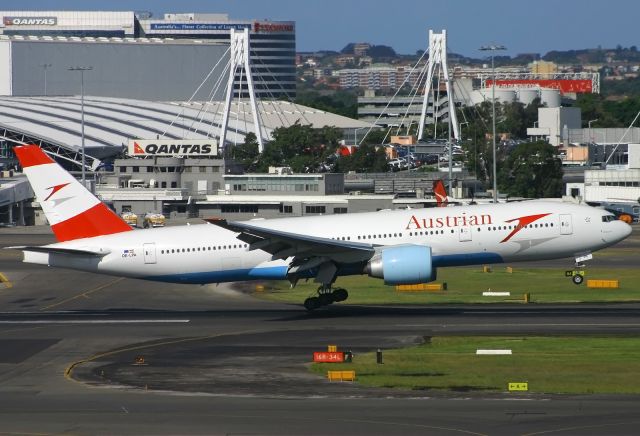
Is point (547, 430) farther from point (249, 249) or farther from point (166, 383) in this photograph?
point (249, 249)

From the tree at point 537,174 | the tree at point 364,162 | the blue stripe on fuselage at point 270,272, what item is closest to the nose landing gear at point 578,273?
the blue stripe on fuselage at point 270,272

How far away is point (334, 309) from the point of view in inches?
2190

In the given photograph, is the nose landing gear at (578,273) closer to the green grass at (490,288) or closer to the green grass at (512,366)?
the green grass at (490,288)

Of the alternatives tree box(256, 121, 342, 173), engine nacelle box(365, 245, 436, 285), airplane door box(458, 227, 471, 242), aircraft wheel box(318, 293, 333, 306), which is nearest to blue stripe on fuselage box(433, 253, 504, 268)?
airplane door box(458, 227, 471, 242)

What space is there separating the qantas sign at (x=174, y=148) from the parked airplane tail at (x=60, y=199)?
326 feet

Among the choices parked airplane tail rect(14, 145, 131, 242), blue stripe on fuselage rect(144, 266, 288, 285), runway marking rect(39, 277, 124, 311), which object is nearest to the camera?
blue stripe on fuselage rect(144, 266, 288, 285)

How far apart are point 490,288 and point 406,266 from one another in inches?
546

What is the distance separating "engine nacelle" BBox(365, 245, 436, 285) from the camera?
51.5 m

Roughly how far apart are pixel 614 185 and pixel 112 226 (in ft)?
324

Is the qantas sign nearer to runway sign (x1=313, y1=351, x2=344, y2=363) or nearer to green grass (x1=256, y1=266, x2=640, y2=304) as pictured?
green grass (x1=256, y1=266, x2=640, y2=304)

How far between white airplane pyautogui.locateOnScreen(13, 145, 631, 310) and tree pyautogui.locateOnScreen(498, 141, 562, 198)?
103896mm

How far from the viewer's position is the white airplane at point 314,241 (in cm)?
5319

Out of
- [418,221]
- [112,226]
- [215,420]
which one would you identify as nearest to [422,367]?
[215,420]

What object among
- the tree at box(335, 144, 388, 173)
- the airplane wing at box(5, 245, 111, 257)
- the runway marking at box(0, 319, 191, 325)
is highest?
the tree at box(335, 144, 388, 173)
